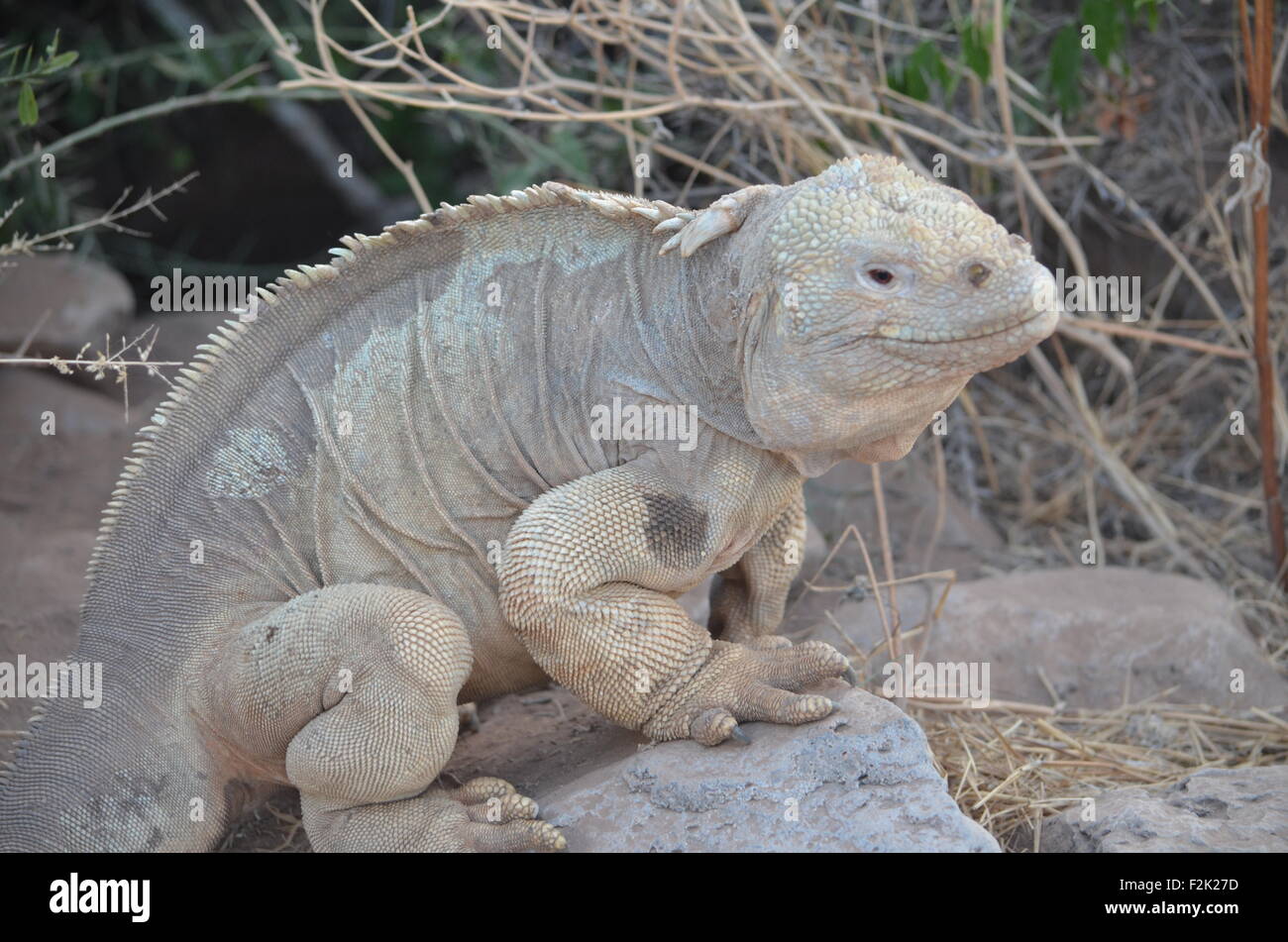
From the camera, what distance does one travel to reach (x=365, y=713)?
435cm

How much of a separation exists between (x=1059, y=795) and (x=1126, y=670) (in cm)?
143

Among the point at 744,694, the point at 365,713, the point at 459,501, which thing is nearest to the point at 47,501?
the point at 459,501

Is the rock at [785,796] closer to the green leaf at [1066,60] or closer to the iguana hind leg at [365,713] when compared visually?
the iguana hind leg at [365,713]

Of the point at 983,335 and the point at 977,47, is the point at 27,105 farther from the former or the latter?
the point at 977,47

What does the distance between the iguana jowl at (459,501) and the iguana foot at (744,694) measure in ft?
0.04

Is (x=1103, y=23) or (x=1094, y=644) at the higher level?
(x=1103, y=23)

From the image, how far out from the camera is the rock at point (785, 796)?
4125mm

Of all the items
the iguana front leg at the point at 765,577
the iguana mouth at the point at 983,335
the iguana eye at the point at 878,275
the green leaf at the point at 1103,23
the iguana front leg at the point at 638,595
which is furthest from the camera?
the green leaf at the point at 1103,23

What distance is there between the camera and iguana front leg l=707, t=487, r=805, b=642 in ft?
17.3

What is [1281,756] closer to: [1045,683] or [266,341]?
[1045,683]

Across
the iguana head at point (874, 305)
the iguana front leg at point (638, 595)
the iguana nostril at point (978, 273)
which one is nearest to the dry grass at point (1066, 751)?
the iguana front leg at point (638, 595)

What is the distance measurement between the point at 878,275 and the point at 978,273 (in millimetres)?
298

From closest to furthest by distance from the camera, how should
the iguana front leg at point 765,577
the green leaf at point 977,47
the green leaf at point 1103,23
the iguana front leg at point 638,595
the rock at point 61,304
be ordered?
the iguana front leg at point 638,595
the iguana front leg at point 765,577
the green leaf at point 1103,23
the green leaf at point 977,47
the rock at point 61,304

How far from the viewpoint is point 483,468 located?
479 centimetres
